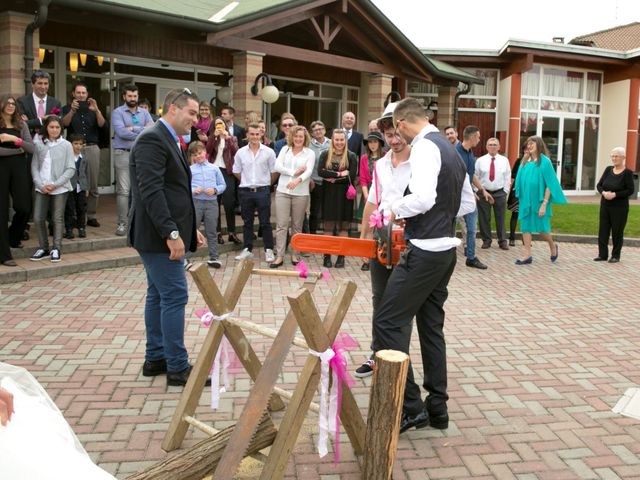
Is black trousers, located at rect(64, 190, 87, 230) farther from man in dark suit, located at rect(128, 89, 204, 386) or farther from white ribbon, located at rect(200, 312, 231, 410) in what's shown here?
white ribbon, located at rect(200, 312, 231, 410)

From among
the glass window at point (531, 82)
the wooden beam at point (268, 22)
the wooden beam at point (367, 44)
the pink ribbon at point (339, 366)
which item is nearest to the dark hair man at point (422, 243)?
the pink ribbon at point (339, 366)

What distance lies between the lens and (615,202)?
10.9 m

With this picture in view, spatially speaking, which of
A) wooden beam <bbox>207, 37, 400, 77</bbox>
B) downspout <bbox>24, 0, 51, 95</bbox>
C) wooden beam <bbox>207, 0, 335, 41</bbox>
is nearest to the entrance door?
wooden beam <bbox>207, 37, 400, 77</bbox>

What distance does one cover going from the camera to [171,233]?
14.9ft

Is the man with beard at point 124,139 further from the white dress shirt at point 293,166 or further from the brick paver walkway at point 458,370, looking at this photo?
the white dress shirt at point 293,166

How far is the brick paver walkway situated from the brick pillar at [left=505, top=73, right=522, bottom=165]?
42.5 ft

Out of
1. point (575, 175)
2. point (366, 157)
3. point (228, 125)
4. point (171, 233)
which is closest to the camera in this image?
point (171, 233)

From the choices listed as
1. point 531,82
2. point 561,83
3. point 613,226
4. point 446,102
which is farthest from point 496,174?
point 561,83

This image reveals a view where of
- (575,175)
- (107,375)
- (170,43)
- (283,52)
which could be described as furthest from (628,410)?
(575,175)

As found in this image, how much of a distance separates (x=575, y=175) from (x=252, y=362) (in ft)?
72.5

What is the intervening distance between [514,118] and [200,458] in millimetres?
20283

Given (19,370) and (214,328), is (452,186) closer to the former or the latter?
(214,328)

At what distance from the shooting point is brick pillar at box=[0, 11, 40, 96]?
33.2ft

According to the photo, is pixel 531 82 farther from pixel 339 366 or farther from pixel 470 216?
pixel 339 366
